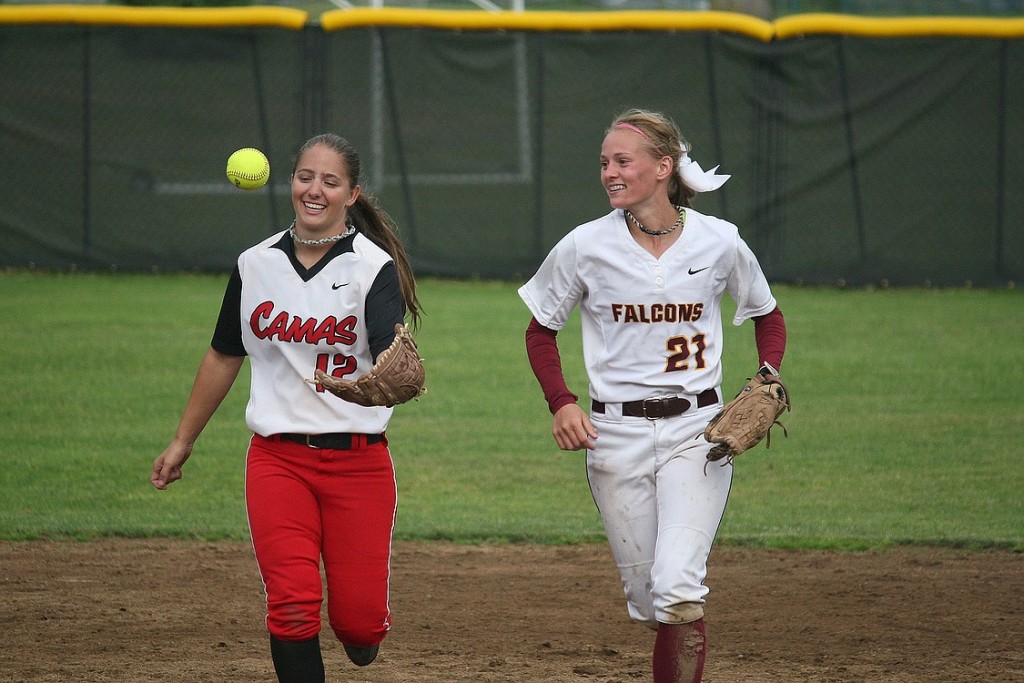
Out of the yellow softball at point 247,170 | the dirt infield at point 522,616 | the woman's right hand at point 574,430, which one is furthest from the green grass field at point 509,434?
the yellow softball at point 247,170

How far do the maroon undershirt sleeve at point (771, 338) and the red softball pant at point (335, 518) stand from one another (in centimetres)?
121

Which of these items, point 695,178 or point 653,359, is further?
point 695,178

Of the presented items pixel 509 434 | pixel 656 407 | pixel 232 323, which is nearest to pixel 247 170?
pixel 232 323

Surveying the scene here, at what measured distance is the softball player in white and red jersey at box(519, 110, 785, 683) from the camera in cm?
370

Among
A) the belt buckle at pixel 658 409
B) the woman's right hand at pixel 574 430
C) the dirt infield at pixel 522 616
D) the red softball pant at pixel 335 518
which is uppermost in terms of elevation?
the belt buckle at pixel 658 409

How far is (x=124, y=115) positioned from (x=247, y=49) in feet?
4.49

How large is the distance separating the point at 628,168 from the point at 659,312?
444mm

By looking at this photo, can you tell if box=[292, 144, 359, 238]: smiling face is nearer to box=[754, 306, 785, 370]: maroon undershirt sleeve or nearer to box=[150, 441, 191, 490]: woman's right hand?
box=[150, 441, 191, 490]: woman's right hand

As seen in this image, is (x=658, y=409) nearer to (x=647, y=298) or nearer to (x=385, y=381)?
(x=647, y=298)

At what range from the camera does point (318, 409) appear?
3699mm

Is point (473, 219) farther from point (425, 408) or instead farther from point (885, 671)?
point (885, 671)

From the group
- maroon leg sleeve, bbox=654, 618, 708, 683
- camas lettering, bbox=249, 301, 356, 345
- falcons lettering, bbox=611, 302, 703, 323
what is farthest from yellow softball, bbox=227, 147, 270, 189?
maroon leg sleeve, bbox=654, 618, 708, 683

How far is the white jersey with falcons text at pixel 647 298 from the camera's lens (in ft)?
12.7

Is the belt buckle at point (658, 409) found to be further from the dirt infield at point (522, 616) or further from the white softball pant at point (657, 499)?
the dirt infield at point (522, 616)
